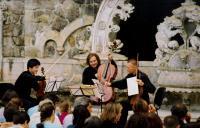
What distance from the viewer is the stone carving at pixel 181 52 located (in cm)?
1340

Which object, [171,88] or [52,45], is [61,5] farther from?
[171,88]

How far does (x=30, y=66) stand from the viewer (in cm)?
1170

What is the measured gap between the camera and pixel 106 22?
601 inches

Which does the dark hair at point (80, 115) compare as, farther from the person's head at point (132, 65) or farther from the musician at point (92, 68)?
the musician at point (92, 68)

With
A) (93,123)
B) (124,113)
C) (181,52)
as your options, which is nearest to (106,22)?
(181,52)

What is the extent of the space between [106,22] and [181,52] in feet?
7.47

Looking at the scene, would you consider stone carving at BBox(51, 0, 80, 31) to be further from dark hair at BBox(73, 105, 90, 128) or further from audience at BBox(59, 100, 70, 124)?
dark hair at BBox(73, 105, 90, 128)

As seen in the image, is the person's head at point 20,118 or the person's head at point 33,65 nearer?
the person's head at point 20,118

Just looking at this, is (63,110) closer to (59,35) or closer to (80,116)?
(80,116)

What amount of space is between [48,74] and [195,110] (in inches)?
152

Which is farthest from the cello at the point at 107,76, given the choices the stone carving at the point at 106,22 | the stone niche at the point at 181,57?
the stone carving at the point at 106,22

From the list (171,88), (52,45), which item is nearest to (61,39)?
(52,45)

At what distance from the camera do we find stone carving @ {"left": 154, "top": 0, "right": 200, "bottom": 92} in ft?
44.0

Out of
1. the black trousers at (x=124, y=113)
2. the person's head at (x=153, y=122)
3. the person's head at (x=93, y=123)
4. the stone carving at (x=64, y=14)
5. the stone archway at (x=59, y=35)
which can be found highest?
the stone carving at (x=64, y=14)
